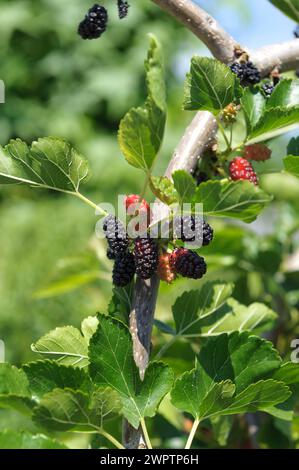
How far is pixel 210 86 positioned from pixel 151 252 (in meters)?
0.11

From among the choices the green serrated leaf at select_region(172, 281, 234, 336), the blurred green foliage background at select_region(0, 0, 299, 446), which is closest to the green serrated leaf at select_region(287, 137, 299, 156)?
the green serrated leaf at select_region(172, 281, 234, 336)

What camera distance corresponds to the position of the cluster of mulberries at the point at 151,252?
1.41 feet

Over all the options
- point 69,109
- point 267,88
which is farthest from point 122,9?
point 69,109

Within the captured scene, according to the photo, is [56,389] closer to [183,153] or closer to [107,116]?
[183,153]

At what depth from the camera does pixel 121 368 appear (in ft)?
1.42

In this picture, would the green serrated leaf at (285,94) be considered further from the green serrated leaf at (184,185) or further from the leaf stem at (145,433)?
the leaf stem at (145,433)

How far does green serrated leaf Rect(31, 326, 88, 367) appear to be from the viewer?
46cm

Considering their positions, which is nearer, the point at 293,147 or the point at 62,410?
the point at 62,410

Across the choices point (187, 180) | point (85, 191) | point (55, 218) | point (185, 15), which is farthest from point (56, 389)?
point (85, 191)

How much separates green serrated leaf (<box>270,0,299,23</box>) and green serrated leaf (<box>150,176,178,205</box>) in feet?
0.65

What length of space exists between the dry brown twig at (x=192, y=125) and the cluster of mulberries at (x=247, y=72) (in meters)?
0.01

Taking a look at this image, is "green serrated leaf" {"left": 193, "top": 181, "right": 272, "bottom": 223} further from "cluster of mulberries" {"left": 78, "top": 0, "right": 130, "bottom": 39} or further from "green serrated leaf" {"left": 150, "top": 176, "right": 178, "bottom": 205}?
"cluster of mulberries" {"left": 78, "top": 0, "right": 130, "bottom": 39}

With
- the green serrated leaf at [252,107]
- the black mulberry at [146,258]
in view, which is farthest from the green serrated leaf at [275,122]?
the black mulberry at [146,258]

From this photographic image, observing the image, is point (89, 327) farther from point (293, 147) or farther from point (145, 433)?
point (293, 147)
